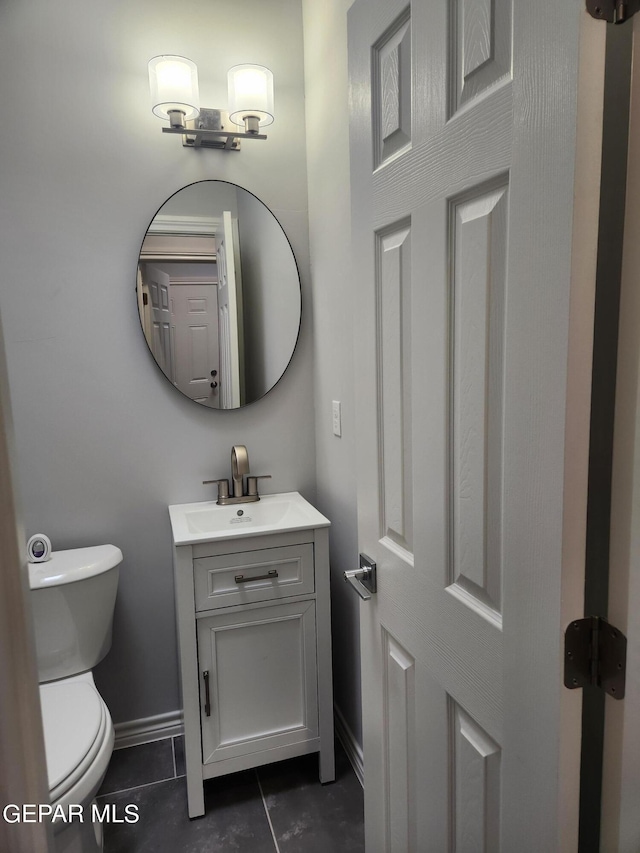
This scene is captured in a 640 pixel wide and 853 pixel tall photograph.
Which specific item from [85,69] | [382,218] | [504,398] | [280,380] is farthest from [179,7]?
[504,398]

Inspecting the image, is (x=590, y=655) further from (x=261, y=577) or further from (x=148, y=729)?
(x=148, y=729)

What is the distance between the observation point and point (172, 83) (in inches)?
70.1

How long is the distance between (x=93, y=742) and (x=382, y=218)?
1364 mm

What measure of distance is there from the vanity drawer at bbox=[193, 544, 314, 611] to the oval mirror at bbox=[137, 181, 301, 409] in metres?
0.60

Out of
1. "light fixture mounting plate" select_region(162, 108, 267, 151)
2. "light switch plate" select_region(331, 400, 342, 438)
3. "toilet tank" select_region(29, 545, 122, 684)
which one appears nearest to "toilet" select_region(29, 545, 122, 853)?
"toilet tank" select_region(29, 545, 122, 684)

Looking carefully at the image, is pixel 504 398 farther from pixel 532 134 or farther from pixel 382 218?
pixel 382 218

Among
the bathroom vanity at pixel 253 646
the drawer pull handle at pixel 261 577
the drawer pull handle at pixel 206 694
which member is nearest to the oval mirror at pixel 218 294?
the bathroom vanity at pixel 253 646

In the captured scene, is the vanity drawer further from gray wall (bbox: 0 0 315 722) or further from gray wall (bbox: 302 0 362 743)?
gray wall (bbox: 0 0 315 722)

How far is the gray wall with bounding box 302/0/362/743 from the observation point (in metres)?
1.75

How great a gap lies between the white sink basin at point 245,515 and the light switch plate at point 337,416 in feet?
0.89

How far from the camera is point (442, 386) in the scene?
2.91 feet

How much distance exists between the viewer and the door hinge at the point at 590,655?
665mm

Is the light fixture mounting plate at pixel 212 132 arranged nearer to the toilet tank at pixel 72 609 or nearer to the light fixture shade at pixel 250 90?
the light fixture shade at pixel 250 90

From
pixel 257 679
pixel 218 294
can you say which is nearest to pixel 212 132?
pixel 218 294
